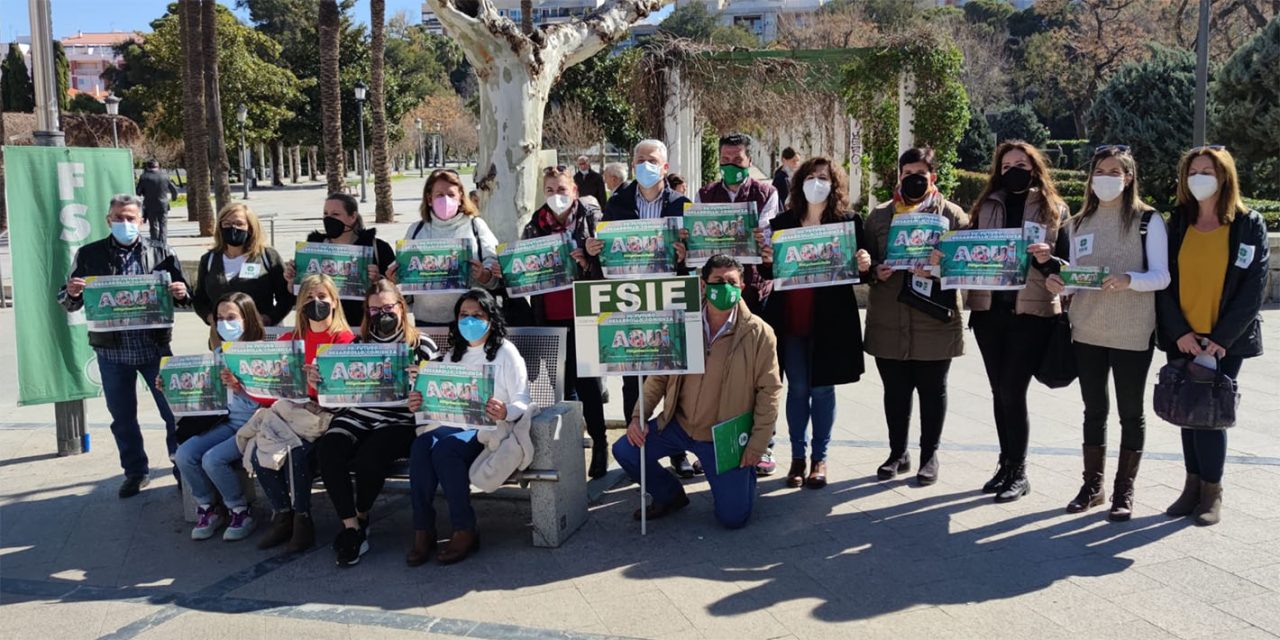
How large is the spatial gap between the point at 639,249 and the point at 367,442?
6.26ft

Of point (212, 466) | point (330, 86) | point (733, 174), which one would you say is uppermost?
point (330, 86)

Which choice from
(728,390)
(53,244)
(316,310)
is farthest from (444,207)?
(53,244)

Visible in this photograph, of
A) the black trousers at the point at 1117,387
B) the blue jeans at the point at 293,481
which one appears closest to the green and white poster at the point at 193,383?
the blue jeans at the point at 293,481

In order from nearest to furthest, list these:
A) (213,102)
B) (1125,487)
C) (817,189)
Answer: (1125,487) → (817,189) → (213,102)

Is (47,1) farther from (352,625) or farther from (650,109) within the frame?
(650,109)

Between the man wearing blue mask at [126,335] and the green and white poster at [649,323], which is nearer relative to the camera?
the green and white poster at [649,323]

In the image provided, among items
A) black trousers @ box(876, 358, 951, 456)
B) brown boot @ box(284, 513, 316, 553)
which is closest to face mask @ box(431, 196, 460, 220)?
brown boot @ box(284, 513, 316, 553)

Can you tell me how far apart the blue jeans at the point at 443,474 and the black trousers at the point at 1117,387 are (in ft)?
11.1

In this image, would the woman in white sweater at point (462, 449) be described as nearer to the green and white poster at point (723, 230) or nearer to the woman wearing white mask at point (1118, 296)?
the green and white poster at point (723, 230)

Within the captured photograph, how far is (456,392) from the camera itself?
17.3 ft

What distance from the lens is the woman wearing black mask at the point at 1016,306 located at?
5.77m

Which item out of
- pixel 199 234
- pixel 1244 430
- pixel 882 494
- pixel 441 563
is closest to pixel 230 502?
pixel 441 563

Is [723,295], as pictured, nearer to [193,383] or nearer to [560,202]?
[560,202]

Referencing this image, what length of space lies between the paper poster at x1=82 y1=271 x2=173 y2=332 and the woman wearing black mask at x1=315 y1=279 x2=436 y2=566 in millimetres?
1698
